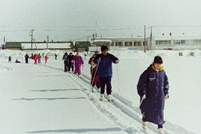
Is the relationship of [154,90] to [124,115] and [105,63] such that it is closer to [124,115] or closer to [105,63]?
[124,115]

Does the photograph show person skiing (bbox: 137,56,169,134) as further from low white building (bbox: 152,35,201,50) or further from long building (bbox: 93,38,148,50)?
long building (bbox: 93,38,148,50)

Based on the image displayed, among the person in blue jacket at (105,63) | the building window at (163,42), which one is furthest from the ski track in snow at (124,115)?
the building window at (163,42)

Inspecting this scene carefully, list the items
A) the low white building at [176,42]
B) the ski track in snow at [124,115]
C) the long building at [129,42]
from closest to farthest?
the ski track in snow at [124,115]
the low white building at [176,42]
the long building at [129,42]

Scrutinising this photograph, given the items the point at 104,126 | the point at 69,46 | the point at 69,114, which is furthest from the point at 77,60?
the point at 69,46

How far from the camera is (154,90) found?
5.54 meters

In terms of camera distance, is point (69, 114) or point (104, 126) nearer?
point (104, 126)

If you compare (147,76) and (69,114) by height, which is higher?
(147,76)

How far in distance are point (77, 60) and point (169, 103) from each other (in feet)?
30.9

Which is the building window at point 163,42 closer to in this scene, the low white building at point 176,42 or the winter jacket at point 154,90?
the low white building at point 176,42

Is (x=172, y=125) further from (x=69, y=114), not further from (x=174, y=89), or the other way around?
(x=174, y=89)

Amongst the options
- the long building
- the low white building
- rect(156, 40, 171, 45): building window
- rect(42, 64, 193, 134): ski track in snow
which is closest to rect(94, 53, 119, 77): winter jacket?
rect(42, 64, 193, 134): ski track in snow

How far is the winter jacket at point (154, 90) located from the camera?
5516 millimetres

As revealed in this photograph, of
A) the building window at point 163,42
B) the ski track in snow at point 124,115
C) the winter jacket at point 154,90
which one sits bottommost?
the ski track in snow at point 124,115

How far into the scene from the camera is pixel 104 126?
6.25 metres
